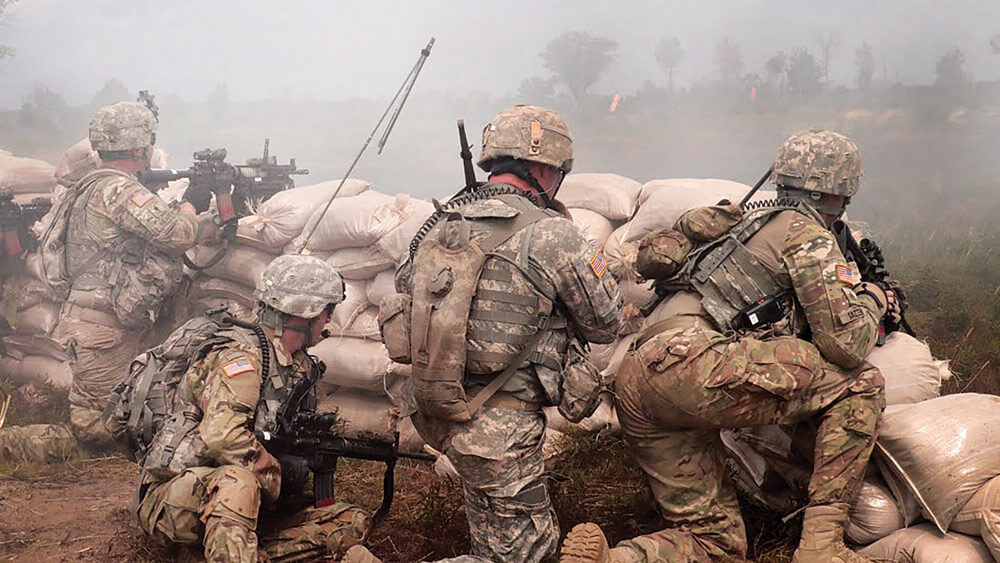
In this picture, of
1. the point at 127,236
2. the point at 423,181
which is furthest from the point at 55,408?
the point at 423,181

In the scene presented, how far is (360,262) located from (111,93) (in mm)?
6273

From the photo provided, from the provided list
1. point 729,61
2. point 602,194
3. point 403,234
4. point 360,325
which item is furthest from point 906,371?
point 729,61

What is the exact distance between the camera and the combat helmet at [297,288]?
13.6 feet

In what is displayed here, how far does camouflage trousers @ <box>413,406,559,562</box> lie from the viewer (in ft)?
10.9

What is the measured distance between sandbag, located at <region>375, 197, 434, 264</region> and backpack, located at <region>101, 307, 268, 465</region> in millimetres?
1619

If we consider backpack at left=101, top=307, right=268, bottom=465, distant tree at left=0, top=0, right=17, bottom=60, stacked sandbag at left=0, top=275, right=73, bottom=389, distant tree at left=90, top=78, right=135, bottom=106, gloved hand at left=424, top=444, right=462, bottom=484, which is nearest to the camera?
backpack at left=101, top=307, right=268, bottom=465

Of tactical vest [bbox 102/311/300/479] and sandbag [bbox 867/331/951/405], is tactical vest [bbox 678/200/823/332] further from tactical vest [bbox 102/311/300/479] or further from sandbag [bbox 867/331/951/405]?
tactical vest [bbox 102/311/300/479]

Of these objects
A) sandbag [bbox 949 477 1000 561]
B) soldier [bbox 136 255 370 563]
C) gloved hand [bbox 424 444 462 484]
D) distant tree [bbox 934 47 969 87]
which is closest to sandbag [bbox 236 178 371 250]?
soldier [bbox 136 255 370 563]

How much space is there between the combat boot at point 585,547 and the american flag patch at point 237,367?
1.58 metres

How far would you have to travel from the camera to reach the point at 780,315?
358 cm

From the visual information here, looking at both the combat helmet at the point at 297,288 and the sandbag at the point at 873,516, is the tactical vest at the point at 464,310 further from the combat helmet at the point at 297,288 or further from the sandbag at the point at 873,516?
the sandbag at the point at 873,516

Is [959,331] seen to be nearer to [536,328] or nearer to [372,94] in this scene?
[536,328]

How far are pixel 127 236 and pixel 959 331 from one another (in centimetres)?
588

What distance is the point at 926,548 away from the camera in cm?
336
